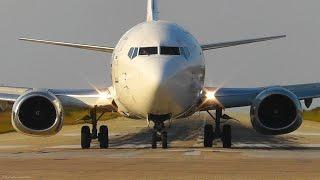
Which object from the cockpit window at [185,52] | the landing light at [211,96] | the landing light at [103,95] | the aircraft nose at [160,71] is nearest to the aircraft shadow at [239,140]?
the landing light at [211,96]

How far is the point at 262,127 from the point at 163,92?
13.1 feet

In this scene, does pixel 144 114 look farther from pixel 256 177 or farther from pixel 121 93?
pixel 256 177

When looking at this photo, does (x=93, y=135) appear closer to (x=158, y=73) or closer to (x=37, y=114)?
(x=37, y=114)

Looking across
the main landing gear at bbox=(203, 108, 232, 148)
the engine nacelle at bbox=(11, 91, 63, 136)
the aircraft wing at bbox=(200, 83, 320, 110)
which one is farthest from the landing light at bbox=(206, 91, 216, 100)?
the engine nacelle at bbox=(11, 91, 63, 136)

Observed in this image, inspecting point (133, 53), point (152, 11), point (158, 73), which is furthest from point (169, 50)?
point (152, 11)

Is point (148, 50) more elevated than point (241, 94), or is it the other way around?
point (148, 50)

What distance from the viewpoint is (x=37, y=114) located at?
24141 mm

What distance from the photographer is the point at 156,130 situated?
22812 mm

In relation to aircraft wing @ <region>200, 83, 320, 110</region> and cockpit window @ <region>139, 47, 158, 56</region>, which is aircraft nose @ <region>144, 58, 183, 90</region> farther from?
aircraft wing @ <region>200, 83, 320, 110</region>

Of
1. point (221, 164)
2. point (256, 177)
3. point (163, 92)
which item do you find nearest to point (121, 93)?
point (163, 92)

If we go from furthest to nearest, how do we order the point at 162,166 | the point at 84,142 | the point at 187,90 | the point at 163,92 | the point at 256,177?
the point at 84,142 < the point at 187,90 < the point at 163,92 < the point at 162,166 < the point at 256,177

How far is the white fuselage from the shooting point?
21094mm

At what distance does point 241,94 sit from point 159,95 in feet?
16.6

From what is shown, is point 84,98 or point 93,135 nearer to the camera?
point 84,98
